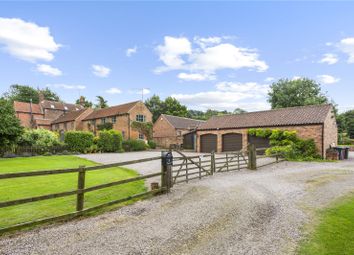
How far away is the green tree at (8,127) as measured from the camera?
68.7 ft

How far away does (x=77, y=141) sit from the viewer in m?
27.8

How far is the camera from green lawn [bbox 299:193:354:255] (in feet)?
13.0

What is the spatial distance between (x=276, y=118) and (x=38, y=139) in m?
27.6

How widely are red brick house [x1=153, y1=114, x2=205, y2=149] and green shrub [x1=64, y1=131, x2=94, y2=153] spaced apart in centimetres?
1486

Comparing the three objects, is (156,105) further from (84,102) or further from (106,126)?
(106,126)

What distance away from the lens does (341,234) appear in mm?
4602

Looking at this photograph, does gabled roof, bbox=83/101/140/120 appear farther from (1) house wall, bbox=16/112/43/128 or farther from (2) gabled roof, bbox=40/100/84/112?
(1) house wall, bbox=16/112/43/128

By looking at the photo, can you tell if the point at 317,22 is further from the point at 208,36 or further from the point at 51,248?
the point at 51,248

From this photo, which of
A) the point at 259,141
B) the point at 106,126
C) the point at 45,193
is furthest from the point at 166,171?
the point at 106,126

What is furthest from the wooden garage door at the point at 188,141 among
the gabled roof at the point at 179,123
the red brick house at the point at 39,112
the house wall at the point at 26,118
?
the house wall at the point at 26,118

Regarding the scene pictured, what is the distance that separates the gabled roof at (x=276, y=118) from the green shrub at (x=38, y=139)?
18.7 metres

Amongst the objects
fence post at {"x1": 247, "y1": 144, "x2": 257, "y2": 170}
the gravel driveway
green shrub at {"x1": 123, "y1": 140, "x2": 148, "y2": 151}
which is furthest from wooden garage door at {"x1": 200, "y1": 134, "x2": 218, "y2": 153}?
the gravel driveway

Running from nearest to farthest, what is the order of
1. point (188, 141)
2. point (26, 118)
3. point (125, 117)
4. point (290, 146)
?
1. point (290, 146)
2. point (188, 141)
3. point (125, 117)
4. point (26, 118)

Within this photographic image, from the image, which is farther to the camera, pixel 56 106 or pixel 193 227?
pixel 56 106
